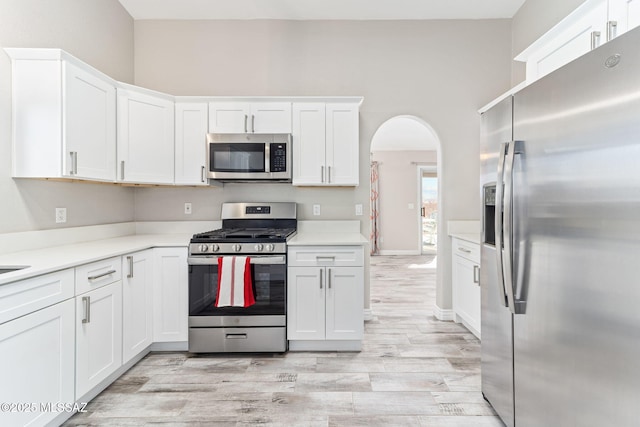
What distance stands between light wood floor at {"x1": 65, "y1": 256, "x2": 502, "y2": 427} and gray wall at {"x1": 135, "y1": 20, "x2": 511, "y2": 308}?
109 centimetres

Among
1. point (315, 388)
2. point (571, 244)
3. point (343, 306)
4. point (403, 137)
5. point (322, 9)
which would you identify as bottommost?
point (315, 388)

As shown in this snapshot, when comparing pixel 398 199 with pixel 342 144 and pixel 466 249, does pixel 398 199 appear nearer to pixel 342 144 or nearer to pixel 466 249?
pixel 466 249

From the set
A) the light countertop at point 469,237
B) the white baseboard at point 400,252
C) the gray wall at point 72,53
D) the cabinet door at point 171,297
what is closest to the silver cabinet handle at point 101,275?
the cabinet door at point 171,297

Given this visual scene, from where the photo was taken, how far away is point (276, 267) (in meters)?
2.69

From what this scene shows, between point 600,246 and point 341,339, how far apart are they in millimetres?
2006

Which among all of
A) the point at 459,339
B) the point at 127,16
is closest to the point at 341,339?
the point at 459,339

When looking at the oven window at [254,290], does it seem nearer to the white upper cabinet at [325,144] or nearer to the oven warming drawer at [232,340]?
the oven warming drawer at [232,340]

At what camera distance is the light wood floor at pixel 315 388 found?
1.92 meters

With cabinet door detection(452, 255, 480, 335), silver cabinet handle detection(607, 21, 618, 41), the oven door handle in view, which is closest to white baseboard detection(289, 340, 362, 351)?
the oven door handle

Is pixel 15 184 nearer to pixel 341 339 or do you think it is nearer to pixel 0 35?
pixel 0 35

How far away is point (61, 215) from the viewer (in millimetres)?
2492

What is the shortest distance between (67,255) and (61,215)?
639 millimetres

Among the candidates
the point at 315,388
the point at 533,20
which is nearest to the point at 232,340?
the point at 315,388

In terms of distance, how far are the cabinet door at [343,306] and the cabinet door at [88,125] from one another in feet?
6.23
